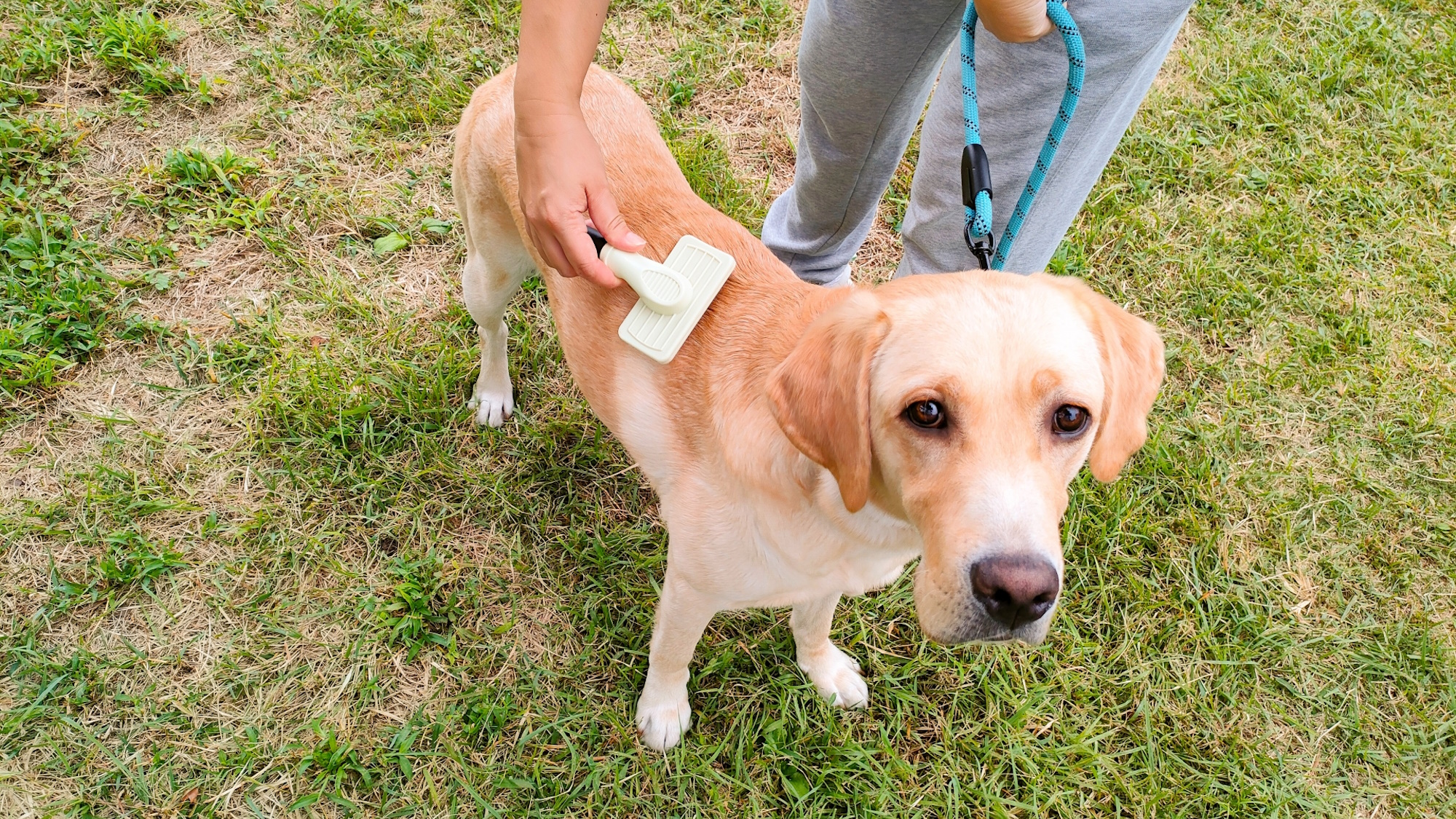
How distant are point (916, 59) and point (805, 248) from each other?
1.22 m

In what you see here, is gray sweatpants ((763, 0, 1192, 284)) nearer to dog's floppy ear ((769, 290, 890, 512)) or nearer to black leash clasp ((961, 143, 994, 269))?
black leash clasp ((961, 143, 994, 269))

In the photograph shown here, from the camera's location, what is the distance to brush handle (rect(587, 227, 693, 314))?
237 cm

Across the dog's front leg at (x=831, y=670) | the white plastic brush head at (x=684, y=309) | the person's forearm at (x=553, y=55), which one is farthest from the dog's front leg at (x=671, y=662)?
the person's forearm at (x=553, y=55)

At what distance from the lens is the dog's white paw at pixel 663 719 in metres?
3.16

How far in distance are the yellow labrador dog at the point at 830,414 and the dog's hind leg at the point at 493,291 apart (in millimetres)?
18

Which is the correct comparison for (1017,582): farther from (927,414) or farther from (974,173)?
(974,173)

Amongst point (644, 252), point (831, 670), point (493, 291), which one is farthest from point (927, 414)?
point (493, 291)

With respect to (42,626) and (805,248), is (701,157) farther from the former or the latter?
(42,626)

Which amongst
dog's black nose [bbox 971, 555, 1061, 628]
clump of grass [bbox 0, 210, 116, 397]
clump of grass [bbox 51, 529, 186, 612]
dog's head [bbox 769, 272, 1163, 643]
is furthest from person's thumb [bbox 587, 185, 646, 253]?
clump of grass [bbox 0, 210, 116, 397]

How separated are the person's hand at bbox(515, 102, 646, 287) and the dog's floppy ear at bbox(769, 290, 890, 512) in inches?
26.4

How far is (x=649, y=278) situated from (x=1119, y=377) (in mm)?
1335

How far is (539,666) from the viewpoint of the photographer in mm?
3346

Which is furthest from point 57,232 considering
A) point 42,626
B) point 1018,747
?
point 1018,747

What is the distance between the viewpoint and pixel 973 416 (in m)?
1.84
